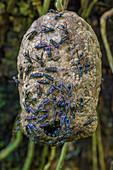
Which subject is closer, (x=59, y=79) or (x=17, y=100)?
(x=59, y=79)

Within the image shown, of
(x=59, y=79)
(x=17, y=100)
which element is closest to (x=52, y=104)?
(x=59, y=79)

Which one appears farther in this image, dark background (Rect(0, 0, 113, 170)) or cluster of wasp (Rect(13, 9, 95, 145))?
dark background (Rect(0, 0, 113, 170))

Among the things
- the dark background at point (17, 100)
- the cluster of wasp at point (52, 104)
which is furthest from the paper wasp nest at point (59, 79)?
the dark background at point (17, 100)

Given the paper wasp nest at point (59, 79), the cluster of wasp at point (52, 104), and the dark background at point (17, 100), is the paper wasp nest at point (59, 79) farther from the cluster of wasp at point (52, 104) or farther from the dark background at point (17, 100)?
the dark background at point (17, 100)

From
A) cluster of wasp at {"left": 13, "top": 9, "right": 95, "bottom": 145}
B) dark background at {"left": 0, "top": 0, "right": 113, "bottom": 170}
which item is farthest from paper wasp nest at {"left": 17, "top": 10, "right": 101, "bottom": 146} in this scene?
dark background at {"left": 0, "top": 0, "right": 113, "bottom": 170}

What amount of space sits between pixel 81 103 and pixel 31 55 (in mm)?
365

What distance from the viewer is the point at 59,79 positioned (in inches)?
43.0

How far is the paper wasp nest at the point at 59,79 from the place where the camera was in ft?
3.57

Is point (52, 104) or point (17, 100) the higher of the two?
point (52, 104)

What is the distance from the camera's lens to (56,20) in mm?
1157

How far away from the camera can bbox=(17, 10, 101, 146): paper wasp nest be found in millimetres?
1088

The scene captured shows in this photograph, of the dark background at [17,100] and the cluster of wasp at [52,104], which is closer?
the cluster of wasp at [52,104]

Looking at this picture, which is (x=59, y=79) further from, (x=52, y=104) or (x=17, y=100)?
(x=17, y=100)

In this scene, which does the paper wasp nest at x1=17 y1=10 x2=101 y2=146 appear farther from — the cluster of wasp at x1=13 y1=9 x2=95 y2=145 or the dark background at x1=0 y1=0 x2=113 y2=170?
the dark background at x1=0 y1=0 x2=113 y2=170
